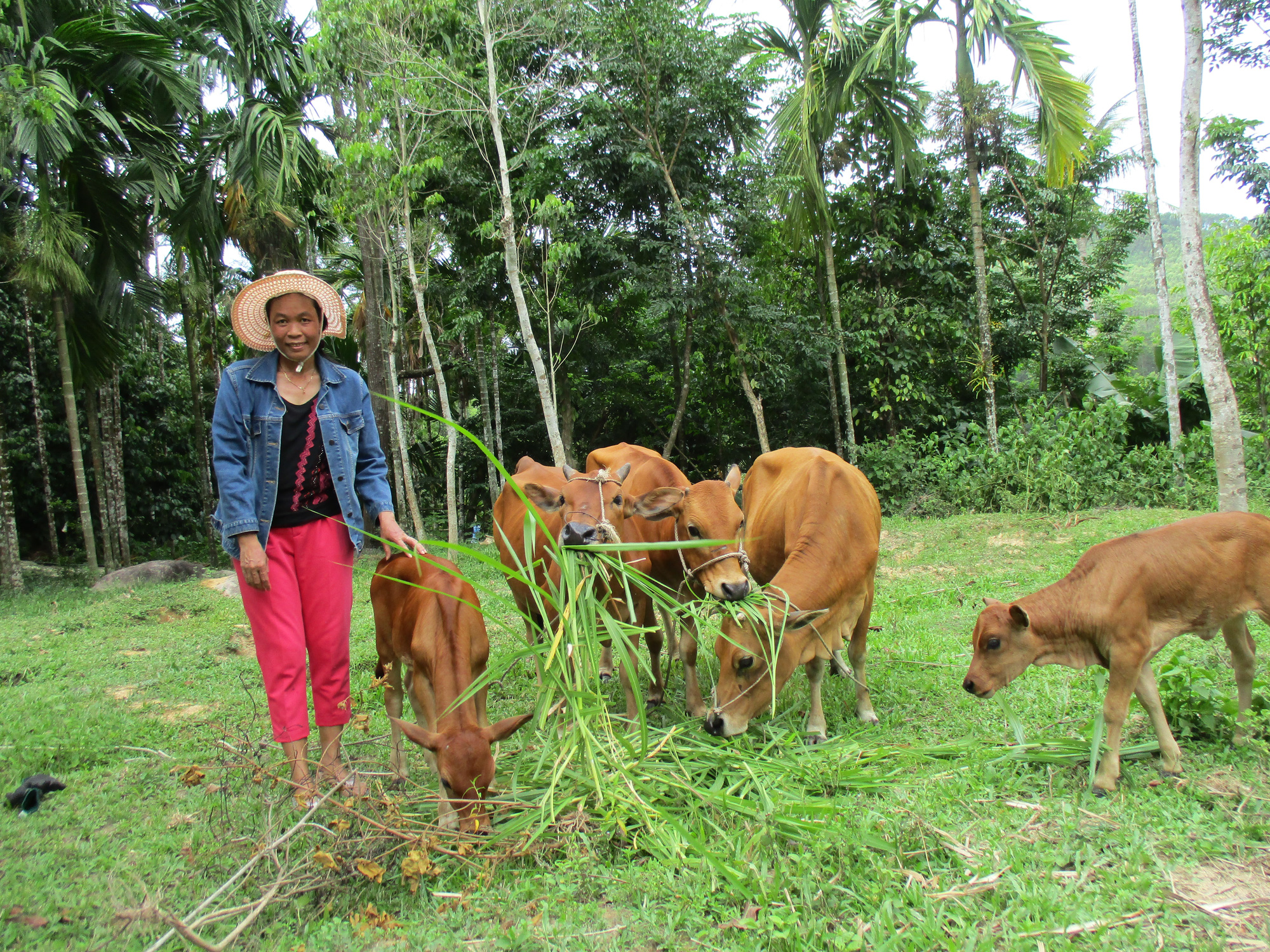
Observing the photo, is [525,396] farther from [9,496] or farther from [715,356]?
[9,496]

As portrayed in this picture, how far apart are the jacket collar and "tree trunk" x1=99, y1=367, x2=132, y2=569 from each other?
14020 millimetres

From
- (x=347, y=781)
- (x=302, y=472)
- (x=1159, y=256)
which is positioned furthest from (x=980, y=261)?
(x=347, y=781)

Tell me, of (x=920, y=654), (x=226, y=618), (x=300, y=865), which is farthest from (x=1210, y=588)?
(x=226, y=618)

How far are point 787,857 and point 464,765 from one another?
1.26 metres

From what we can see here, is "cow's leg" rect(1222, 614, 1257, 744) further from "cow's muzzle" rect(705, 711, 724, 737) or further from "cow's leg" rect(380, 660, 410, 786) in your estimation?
"cow's leg" rect(380, 660, 410, 786)

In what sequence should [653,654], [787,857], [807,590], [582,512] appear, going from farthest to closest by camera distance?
[653,654], [582,512], [807,590], [787,857]

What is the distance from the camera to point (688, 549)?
5.05 meters

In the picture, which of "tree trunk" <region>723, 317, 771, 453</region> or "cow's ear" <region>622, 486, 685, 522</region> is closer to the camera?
"cow's ear" <region>622, 486, 685, 522</region>

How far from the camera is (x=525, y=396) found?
2042 cm

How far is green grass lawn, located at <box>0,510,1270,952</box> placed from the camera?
253cm

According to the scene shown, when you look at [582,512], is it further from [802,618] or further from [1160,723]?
[1160,723]

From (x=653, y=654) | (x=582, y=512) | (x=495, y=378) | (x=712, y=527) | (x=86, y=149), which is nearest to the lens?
(x=582, y=512)

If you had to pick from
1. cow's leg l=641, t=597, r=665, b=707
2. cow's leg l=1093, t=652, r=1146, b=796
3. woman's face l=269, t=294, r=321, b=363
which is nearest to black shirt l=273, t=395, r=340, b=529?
woman's face l=269, t=294, r=321, b=363

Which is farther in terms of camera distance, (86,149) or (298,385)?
(86,149)
